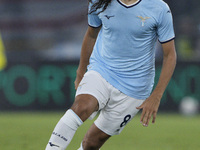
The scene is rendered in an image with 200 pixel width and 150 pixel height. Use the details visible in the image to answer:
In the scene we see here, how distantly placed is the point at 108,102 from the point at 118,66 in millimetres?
355

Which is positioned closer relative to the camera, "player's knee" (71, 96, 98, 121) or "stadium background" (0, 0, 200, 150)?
"player's knee" (71, 96, 98, 121)

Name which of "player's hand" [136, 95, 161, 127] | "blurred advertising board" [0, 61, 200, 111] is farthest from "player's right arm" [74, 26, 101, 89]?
"blurred advertising board" [0, 61, 200, 111]

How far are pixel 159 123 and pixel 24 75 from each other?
12.2ft

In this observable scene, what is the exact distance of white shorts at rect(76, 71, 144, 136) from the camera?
15.3 ft

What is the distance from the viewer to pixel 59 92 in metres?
13.1

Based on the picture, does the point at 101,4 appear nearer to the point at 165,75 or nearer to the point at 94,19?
the point at 94,19

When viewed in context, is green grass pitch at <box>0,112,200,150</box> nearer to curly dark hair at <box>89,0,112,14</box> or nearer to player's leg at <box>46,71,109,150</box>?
player's leg at <box>46,71,109,150</box>

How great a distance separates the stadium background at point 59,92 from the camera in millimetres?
8430

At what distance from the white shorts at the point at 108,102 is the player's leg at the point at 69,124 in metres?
0.18

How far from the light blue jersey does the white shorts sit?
64 millimetres

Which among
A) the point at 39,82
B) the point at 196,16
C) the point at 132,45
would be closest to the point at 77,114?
the point at 132,45

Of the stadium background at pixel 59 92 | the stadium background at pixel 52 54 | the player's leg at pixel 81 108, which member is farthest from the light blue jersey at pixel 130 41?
the stadium background at pixel 52 54

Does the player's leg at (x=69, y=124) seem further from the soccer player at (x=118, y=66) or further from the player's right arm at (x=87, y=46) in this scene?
the player's right arm at (x=87, y=46)

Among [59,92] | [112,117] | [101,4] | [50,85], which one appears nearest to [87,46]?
[101,4]
